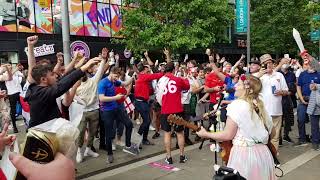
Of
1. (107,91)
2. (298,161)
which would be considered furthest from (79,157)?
(298,161)

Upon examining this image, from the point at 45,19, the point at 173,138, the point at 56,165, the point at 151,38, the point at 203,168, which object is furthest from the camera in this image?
the point at 45,19

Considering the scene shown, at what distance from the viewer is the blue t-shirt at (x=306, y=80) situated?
8.79 meters

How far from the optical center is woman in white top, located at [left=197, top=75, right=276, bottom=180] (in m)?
4.12

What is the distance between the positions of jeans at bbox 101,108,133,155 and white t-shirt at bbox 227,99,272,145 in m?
3.80

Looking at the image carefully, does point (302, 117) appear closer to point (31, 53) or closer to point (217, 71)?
point (217, 71)

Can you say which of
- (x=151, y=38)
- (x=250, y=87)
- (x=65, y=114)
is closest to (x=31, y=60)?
(x=65, y=114)

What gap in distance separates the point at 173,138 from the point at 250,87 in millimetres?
5796

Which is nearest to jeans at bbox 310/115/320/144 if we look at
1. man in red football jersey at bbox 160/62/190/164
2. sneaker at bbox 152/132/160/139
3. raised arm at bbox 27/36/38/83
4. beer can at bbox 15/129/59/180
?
man in red football jersey at bbox 160/62/190/164

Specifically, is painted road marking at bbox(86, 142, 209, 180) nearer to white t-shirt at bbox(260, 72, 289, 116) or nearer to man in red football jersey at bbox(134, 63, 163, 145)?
man in red football jersey at bbox(134, 63, 163, 145)

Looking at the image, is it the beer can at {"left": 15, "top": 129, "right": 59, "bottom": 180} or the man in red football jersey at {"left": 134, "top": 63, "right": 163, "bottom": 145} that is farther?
the man in red football jersey at {"left": 134, "top": 63, "right": 163, "bottom": 145}

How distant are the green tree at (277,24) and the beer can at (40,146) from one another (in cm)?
3002

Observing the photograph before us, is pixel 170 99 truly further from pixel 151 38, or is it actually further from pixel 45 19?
pixel 45 19

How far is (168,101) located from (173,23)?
17.1 meters

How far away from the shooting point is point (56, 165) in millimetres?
2432
